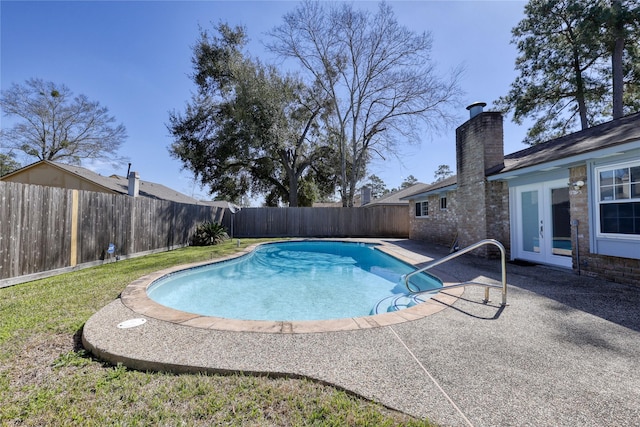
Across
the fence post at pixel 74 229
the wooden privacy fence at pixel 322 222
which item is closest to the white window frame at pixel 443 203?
the wooden privacy fence at pixel 322 222

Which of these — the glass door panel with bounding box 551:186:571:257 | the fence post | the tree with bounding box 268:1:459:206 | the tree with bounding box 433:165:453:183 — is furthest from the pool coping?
the tree with bounding box 433:165:453:183

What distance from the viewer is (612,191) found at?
496cm

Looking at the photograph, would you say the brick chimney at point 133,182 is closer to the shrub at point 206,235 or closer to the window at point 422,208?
the shrub at point 206,235

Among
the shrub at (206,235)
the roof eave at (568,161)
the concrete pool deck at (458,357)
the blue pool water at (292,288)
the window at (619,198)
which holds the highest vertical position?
the roof eave at (568,161)

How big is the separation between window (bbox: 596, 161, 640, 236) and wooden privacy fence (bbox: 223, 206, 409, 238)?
1167 cm

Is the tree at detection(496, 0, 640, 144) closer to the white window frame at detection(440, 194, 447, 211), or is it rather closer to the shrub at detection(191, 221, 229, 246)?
the white window frame at detection(440, 194, 447, 211)

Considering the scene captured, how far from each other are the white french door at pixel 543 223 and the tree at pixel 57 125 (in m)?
30.5

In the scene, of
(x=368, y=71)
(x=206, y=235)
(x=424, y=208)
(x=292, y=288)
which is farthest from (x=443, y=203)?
(x=368, y=71)

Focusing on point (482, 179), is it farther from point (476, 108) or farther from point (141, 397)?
point (141, 397)

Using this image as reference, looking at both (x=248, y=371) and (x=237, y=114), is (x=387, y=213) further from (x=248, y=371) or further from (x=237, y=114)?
(x=248, y=371)

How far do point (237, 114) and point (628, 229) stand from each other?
16827 mm

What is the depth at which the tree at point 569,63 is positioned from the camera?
1359cm

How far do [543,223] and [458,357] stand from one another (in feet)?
19.6

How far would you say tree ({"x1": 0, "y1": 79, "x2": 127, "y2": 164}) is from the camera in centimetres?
2083
